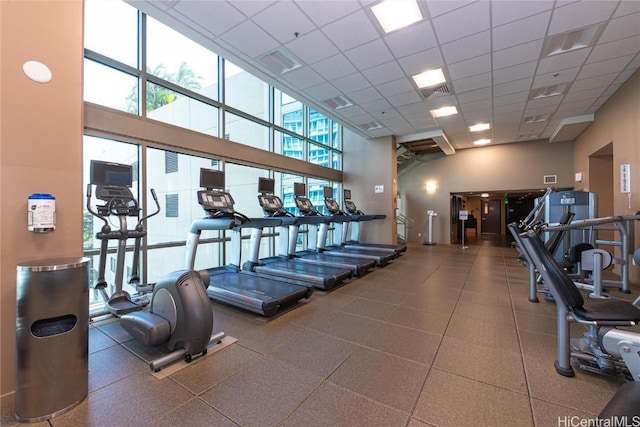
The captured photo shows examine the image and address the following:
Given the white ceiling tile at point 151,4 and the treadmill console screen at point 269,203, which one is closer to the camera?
the white ceiling tile at point 151,4

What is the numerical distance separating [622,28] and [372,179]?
601 centimetres

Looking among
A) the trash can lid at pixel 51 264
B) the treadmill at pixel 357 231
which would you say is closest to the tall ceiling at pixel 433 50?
the treadmill at pixel 357 231

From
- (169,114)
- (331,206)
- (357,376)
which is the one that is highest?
(169,114)

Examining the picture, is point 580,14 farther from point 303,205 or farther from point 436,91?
point 303,205

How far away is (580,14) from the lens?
3.15m

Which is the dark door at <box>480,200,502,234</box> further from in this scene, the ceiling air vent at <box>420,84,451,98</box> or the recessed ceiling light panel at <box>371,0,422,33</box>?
the recessed ceiling light panel at <box>371,0,422,33</box>

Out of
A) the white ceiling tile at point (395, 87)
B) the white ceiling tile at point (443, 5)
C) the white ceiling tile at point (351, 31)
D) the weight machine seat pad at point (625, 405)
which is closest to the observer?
the weight machine seat pad at point (625, 405)

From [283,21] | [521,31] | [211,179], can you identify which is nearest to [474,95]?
[521,31]

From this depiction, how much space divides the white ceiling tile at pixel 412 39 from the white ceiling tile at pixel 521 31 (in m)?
0.81

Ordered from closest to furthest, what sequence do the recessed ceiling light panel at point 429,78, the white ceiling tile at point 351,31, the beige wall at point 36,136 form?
the beige wall at point 36,136 < the white ceiling tile at point 351,31 < the recessed ceiling light panel at point 429,78

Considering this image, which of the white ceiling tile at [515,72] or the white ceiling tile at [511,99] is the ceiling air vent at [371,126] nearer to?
the white ceiling tile at [511,99]

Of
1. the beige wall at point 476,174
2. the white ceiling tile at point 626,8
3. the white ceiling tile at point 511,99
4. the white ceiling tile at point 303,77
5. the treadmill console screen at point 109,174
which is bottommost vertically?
the treadmill console screen at point 109,174

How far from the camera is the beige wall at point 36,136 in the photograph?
1.66 metres

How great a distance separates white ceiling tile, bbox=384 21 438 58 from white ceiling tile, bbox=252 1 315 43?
46.5 inches
